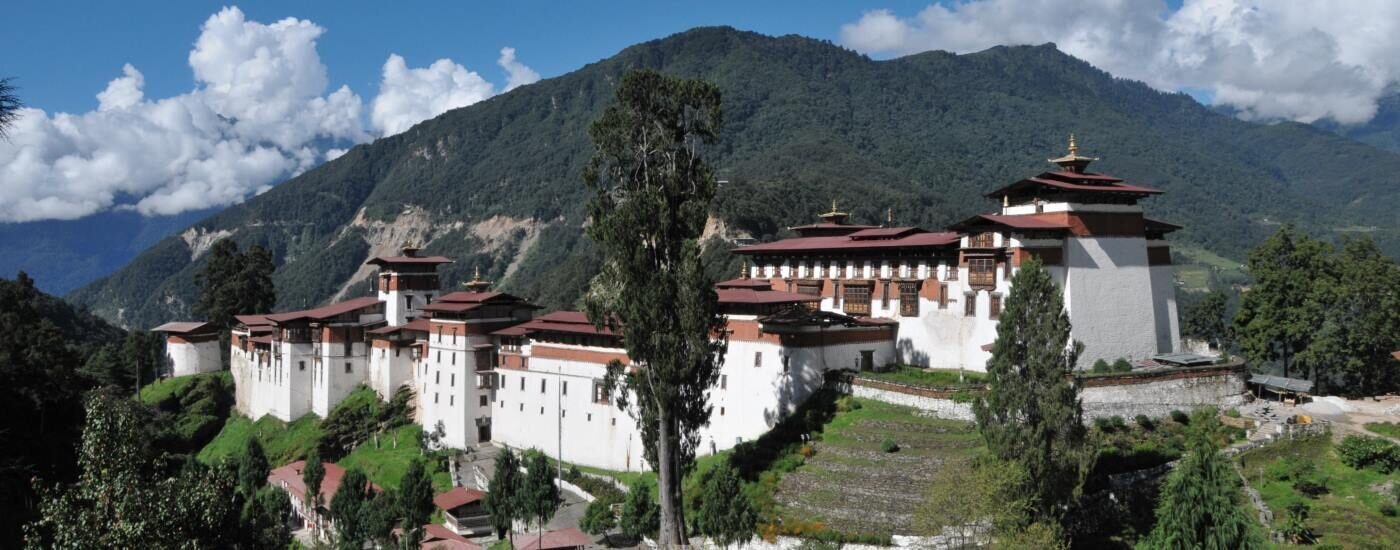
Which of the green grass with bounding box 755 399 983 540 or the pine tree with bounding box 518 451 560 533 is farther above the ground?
the green grass with bounding box 755 399 983 540

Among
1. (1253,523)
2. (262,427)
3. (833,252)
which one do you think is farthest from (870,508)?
(262,427)

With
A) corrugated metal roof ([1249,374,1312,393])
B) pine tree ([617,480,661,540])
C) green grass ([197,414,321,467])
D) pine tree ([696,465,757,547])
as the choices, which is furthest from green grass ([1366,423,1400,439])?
green grass ([197,414,321,467])

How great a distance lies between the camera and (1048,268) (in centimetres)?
4238

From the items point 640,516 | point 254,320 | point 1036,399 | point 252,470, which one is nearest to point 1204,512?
point 1036,399

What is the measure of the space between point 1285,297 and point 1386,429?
31.3 feet

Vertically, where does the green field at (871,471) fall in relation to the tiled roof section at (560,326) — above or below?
below

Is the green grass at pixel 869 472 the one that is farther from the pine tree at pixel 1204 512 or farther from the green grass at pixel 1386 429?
the green grass at pixel 1386 429

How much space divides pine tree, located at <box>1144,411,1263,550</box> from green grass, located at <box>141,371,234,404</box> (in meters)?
71.6

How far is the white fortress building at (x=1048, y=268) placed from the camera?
42.9 m

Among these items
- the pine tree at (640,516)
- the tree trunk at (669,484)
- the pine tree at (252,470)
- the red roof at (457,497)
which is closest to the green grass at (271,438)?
the pine tree at (252,470)

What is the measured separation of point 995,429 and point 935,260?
1547 cm

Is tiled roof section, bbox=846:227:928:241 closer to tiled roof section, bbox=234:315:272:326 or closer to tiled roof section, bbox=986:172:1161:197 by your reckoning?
tiled roof section, bbox=986:172:1161:197

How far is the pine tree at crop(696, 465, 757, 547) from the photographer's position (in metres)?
35.0

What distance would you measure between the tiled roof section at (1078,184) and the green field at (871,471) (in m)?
11.7
